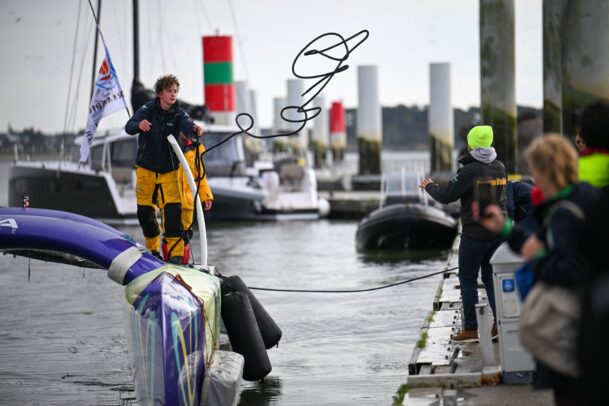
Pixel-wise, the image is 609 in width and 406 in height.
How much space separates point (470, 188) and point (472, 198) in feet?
0.30

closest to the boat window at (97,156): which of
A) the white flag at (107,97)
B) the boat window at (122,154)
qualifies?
the boat window at (122,154)

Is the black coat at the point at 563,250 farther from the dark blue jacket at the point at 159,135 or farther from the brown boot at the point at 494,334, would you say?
the dark blue jacket at the point at 159,135

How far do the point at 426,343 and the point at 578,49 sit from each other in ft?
22.5

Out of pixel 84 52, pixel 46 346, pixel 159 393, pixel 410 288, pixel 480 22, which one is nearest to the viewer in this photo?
pixel 159 393

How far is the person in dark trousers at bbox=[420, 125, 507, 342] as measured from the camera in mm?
9336

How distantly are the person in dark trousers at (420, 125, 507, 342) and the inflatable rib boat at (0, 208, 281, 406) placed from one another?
1702mm

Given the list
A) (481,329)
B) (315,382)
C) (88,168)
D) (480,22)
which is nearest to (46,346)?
(315,382)

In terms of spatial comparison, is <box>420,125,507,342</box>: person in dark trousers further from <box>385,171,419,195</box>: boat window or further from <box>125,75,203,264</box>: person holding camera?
<box>385,171,419,195</box>: boat window

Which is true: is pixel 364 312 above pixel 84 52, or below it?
below

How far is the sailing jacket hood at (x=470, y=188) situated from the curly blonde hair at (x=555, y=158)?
4.03 metres

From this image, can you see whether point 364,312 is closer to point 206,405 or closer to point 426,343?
point 426,343

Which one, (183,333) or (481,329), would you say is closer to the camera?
(183,333)

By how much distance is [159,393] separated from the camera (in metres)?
7.75

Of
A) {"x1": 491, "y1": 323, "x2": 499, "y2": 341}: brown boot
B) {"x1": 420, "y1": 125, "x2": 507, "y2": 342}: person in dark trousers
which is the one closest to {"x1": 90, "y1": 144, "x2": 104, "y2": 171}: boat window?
{"x1": 491, "y1": 323, "x2": 499, "y2": 341}: brown boot
